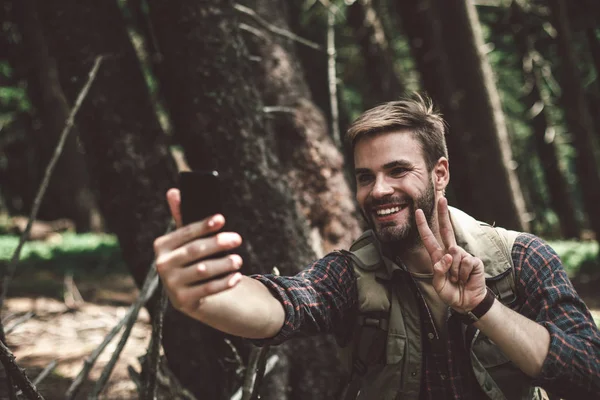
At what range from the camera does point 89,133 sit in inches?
140

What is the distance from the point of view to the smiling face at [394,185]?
262 cm

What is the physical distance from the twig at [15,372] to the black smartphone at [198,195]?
49.4 inches

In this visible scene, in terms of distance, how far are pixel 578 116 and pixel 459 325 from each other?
34.7 ft

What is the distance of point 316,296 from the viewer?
8.20 ft

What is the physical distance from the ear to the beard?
9 centimetres

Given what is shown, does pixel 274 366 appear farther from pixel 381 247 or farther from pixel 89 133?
pixel 89 133

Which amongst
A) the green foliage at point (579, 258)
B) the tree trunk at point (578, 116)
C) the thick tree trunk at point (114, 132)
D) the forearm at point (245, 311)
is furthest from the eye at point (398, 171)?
the tree trunk at point (578, 116)

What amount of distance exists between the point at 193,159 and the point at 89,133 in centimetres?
68

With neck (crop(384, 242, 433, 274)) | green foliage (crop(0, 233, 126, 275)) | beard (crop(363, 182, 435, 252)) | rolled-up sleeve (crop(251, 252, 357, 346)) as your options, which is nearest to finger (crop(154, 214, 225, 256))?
rolled-up sleeve (crop(251, 252, 357, 346))

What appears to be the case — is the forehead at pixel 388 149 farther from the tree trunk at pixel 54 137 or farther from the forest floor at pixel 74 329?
the tree trunk at pixel 54 137

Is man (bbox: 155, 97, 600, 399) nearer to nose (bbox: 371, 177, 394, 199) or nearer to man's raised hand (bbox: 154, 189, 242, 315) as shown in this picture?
nose (bbox: 371, 177, 394, 199)

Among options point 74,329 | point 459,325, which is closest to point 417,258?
point 459,325

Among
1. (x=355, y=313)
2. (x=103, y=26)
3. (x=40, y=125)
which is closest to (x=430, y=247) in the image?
(x=355, y=313)

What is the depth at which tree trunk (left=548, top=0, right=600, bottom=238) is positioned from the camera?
1096 cm
